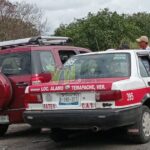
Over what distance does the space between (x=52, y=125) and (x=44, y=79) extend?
1.95m

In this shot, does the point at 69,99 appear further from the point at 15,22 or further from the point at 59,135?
the point at 15,22

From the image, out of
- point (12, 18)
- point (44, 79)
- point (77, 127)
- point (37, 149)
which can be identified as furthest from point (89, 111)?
point (12, 18)

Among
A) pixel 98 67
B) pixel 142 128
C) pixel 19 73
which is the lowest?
pixel 142 128

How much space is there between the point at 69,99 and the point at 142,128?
1.32 m

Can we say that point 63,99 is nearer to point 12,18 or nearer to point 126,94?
point 126,94

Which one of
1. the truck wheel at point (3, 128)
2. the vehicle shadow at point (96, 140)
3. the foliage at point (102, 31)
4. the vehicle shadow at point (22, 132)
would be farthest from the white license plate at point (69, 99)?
the foliage at point (102, 31)

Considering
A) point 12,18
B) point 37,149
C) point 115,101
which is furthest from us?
point 12,18

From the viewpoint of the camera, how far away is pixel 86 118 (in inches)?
316

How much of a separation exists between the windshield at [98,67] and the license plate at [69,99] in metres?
0.64

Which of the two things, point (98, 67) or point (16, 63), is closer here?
point (98, 67)

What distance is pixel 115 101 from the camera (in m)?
→ 8.09

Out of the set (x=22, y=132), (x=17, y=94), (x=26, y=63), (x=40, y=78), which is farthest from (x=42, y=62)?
(x=22, y=132)

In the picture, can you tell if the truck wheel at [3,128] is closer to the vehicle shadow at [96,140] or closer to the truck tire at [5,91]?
the truck tire at [5,91]

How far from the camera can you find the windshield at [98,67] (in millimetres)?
8898
